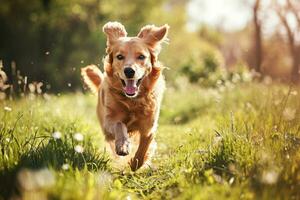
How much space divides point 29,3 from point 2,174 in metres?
16.8

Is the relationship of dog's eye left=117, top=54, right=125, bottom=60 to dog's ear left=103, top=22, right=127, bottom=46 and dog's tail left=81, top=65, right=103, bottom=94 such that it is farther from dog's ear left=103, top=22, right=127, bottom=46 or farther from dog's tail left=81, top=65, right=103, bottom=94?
dog's tail left=81, top=65, right=103, bottom=94

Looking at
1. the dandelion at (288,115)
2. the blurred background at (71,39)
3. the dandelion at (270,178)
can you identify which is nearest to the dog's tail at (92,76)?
the dandelion at (288,115)

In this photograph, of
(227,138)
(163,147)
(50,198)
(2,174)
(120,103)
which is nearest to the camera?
(50,198)

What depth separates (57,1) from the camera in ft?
64.6

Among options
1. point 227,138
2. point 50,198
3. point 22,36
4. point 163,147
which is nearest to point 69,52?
point 22,36

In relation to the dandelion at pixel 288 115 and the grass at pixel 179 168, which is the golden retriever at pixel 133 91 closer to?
the grass at pixel 179 168

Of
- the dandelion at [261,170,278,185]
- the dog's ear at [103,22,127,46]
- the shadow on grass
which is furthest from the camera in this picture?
the dog's ear at [103,22,127,46]

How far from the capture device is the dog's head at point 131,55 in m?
5.68

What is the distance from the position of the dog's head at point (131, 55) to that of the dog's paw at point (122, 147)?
2.20 feet

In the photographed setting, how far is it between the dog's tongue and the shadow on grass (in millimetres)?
736

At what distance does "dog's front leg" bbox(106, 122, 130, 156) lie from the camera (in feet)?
16.7

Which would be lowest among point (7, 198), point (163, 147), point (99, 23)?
point (163, 147)

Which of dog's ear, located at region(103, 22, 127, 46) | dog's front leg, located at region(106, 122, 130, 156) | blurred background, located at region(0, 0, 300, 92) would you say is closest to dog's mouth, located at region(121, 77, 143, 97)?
dog's front leg, located at region(106, 122, 130, 156)

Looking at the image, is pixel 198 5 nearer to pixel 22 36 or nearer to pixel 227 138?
pixel 22 36
